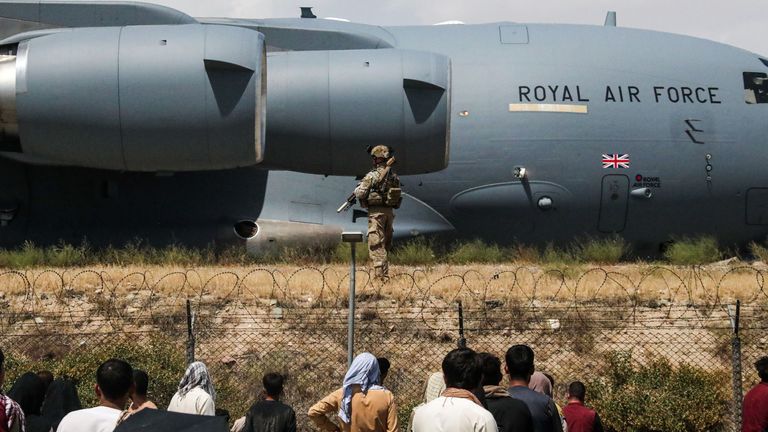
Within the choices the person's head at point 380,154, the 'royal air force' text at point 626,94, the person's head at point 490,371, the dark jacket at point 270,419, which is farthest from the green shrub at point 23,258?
the person's head at point 490,371

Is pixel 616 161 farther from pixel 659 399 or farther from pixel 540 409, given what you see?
pixel 540 409

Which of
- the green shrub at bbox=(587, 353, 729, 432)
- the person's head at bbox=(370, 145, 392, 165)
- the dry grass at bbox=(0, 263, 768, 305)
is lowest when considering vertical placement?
the green shrub at bbox=(587, 353, 729, 432)

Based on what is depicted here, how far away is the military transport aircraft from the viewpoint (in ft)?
54.4

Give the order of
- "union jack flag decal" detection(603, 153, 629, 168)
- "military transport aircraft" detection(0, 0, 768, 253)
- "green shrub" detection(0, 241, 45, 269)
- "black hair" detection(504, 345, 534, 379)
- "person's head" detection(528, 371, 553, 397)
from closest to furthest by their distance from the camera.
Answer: "black hair" detection(504, 345, 534, 379), "person's head" detection(528, 371, 553, 397), "military transport aircraft" detection(0, 0, 768, 253), "green shrub" detection(0, 241, 45, 269), "union jack flag decal" detection(603, 153, 629, 168)

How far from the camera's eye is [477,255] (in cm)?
1791

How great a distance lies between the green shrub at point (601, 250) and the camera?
18047 millimetres

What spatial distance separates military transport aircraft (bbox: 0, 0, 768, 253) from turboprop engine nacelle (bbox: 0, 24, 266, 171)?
0.15ft

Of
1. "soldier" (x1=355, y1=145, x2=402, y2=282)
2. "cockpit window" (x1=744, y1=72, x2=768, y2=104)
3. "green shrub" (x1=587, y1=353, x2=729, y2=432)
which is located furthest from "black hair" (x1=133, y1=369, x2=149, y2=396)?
"cockpit window" (x1=744, y1=72, x2=768, y2=104)

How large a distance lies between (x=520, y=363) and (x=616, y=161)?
10850mm

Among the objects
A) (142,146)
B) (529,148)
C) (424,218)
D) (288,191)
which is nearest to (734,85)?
(529,148)

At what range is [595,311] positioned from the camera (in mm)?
14516

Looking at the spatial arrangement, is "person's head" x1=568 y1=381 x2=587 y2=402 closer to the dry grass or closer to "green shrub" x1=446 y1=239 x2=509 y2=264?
the dry grass

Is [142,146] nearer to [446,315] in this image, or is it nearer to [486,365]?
[446,315]

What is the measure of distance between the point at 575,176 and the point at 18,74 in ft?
27.8
